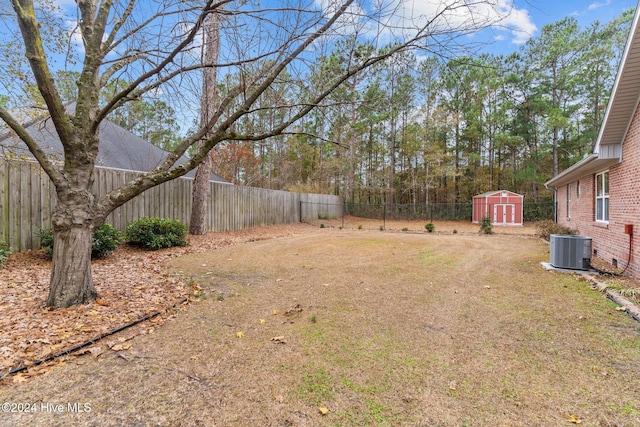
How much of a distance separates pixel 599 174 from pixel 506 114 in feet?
59.7

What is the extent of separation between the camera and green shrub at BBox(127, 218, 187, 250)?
6797 millimetres

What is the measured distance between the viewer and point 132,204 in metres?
7.64

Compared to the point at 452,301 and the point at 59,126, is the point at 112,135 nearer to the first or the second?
the point at 59,126

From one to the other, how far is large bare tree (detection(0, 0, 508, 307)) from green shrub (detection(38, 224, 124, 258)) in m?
2.50

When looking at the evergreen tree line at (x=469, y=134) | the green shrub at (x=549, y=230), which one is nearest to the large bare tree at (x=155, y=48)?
the green shrub at (x=549, y=230)

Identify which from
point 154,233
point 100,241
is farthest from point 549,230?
point 100,241

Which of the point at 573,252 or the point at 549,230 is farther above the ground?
the point at 549,230

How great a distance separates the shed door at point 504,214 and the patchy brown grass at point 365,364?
57.3 feet

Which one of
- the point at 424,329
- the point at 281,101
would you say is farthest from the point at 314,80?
the point at 424,329

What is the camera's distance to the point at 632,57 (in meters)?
4.68

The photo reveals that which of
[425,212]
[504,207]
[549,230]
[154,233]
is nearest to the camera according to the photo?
[154,233]

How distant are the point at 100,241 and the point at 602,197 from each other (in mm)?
10994

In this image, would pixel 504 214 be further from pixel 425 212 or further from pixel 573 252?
pixel 573 252

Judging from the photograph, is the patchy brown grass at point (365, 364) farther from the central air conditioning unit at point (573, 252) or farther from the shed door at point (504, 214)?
the shed door at point (504, 214)
